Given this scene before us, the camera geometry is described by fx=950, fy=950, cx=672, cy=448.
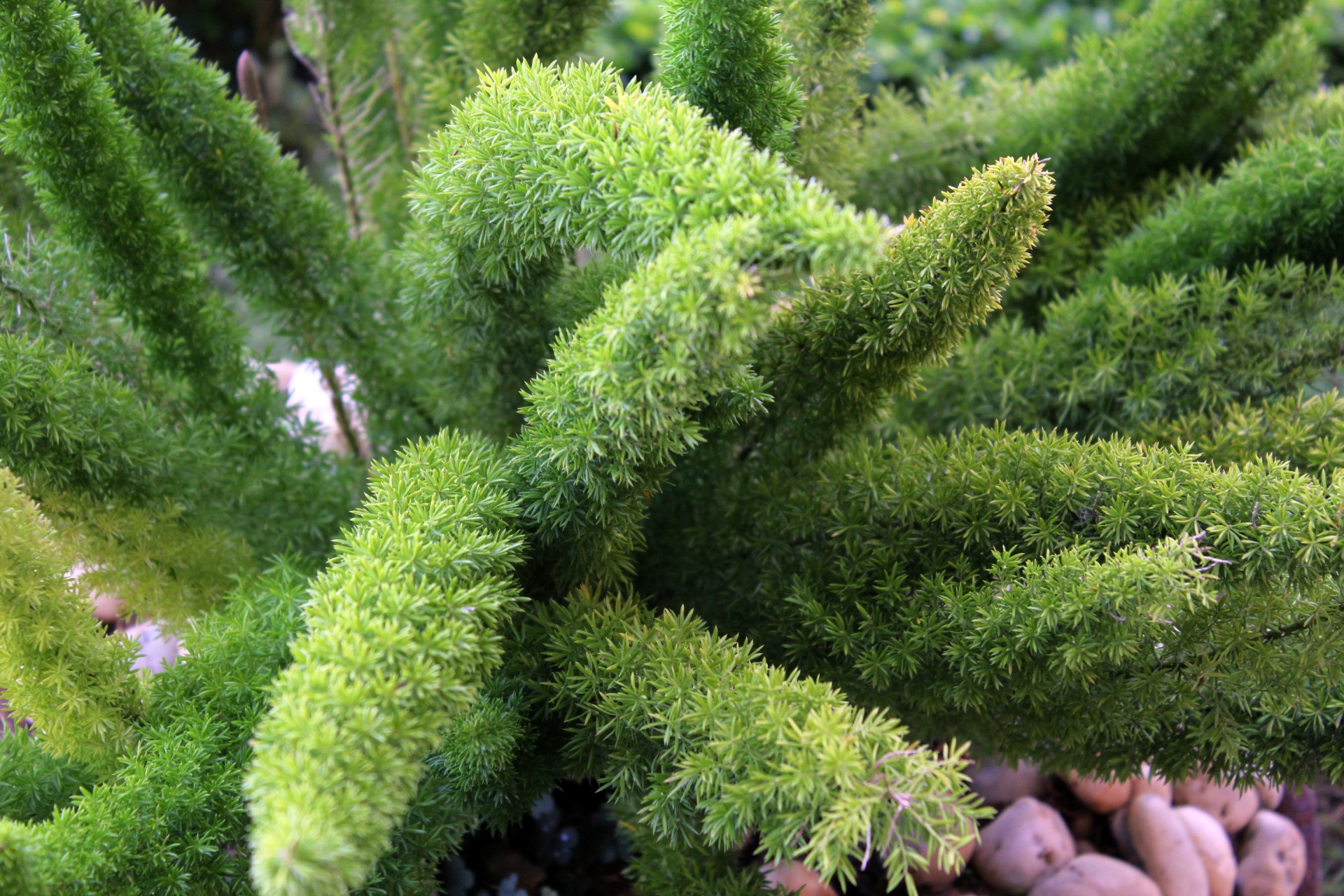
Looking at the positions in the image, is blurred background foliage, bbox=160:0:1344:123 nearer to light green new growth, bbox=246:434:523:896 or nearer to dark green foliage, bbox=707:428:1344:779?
dark green foliage, bbox=707:428:1344:779

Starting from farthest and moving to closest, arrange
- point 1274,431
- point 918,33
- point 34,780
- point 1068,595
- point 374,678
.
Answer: point 918,33
point 1274,431
point 34,780
point 1068,595
point 374,678

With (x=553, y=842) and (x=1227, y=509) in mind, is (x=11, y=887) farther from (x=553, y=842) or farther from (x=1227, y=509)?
(x=1227, y=509)

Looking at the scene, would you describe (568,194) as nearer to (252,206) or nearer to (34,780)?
(252,206)

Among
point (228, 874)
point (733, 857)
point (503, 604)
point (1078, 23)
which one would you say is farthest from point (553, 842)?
point (1078, 23)

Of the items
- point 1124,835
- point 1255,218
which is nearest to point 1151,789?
point 1124,835

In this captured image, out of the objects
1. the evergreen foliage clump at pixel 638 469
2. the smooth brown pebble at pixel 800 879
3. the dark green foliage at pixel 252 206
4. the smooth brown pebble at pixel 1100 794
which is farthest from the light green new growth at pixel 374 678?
the smooth brown pebble at pixel 1100 794

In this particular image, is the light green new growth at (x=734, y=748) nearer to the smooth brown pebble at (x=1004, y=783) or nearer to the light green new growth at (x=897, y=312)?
the light green new growth at (x=897, y=312)

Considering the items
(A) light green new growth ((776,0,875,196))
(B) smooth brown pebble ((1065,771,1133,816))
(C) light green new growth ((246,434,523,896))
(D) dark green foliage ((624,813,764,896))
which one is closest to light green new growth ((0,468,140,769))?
(C) light green new growth ((246,434,523,896))
